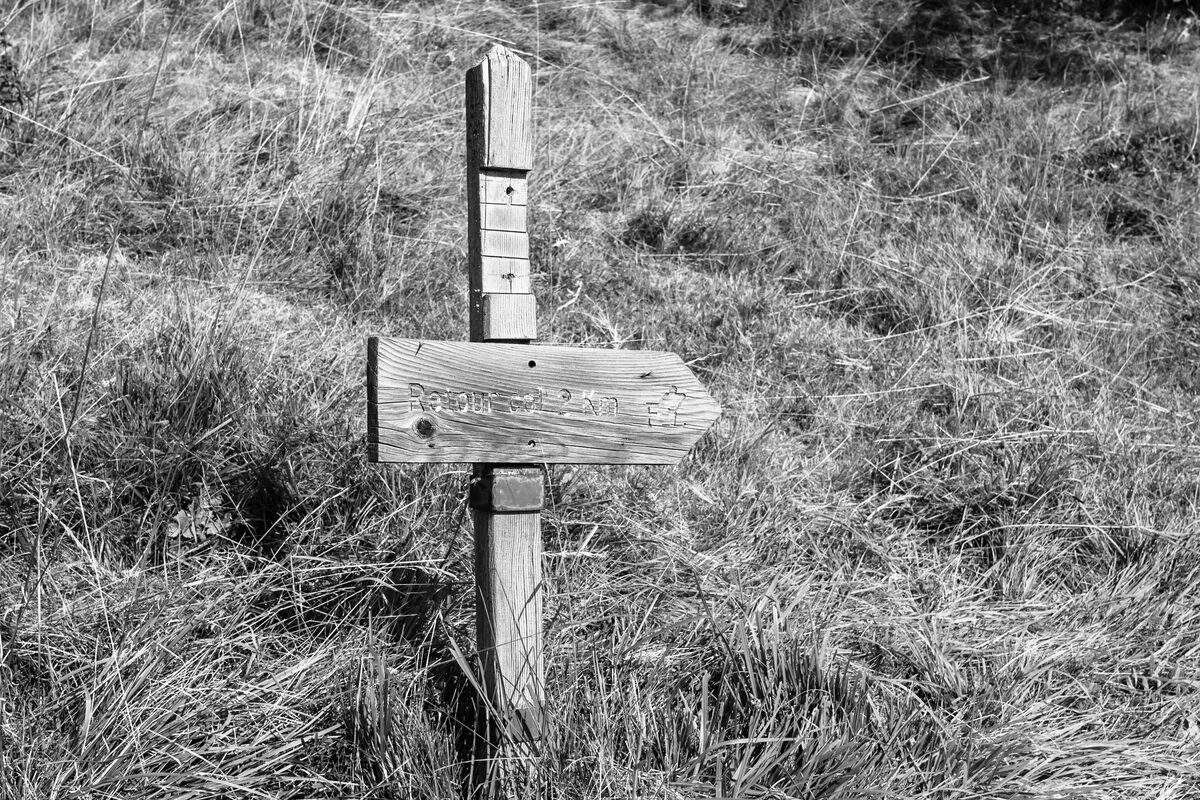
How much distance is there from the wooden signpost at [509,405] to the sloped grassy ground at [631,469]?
0.18 metres

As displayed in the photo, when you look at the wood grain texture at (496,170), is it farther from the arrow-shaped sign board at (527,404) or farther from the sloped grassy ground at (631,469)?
the sloped grassy ground at (631,469)

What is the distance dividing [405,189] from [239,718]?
2724 millimetres

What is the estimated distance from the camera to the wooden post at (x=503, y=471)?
2004 mm

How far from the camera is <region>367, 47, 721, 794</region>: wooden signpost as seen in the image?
A: 195 centimetres

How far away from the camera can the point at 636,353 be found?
214 centimetres

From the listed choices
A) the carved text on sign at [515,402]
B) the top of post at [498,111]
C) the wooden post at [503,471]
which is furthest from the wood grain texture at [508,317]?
the top of post at [498,111]

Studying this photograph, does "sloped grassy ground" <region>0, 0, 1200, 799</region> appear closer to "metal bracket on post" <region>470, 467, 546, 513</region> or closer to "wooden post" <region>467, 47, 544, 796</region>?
"wooden post" <region>467, 47, 544, 796</region>

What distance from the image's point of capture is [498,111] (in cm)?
201

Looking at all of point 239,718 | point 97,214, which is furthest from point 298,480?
point 97,214

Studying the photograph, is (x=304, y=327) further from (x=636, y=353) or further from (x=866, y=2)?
(x=866, y=2)

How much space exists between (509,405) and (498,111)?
60cm

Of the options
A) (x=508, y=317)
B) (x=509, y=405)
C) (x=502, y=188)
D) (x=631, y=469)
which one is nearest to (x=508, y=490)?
(x=509, y=405)

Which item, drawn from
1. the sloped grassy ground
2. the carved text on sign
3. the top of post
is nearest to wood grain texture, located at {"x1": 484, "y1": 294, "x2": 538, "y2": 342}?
the carved text on sign

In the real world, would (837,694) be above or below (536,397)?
below
